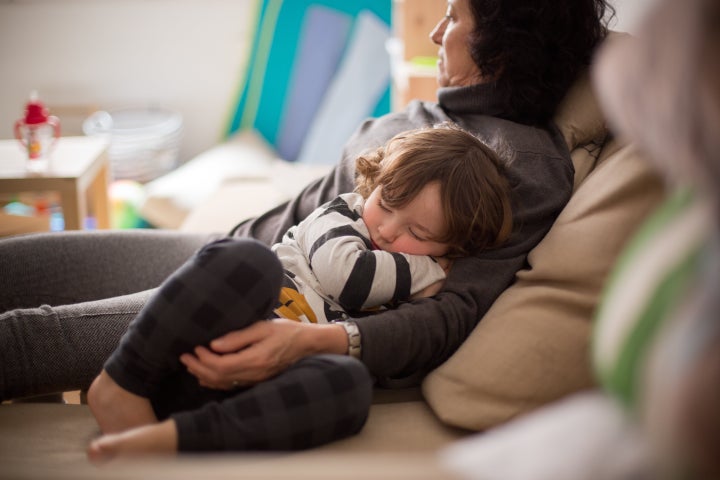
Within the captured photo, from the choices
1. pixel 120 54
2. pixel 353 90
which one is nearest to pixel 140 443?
pixel 353 90

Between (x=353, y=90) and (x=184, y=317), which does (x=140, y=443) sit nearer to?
(x=184, y=317)

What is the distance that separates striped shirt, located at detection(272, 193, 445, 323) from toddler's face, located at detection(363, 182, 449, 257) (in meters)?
0.02

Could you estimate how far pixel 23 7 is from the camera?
3539 mm

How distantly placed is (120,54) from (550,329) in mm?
3204

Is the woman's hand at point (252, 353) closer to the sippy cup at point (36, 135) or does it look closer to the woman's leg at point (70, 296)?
the woman's leg at point (70, 296)

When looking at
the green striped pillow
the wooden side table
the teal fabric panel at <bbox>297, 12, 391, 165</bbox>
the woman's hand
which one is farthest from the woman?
the teal fabric panel at <bbox>297, 12, 391, 165</bbox>

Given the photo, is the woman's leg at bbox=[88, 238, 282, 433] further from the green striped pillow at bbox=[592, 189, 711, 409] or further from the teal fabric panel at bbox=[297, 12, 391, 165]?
the teal fabric panel at bbox=[297, 12, 391, 165]

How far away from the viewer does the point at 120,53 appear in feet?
12.0

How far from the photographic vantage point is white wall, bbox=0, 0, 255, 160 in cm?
358

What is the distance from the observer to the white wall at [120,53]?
3580 mm

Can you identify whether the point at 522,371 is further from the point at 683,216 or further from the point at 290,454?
the point at 683,216

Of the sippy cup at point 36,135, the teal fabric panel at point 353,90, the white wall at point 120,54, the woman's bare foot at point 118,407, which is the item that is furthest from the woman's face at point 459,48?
the white wall at point 120,54

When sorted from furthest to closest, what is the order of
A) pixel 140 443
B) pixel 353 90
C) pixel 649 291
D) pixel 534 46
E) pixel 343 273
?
pixel 353 90
pixel 534 46
pixel 343 273
pixel 140 443
pixel 649 291

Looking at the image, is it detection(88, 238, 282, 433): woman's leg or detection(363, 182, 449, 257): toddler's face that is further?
detection(363, 182, 449, 257): toddler's face
